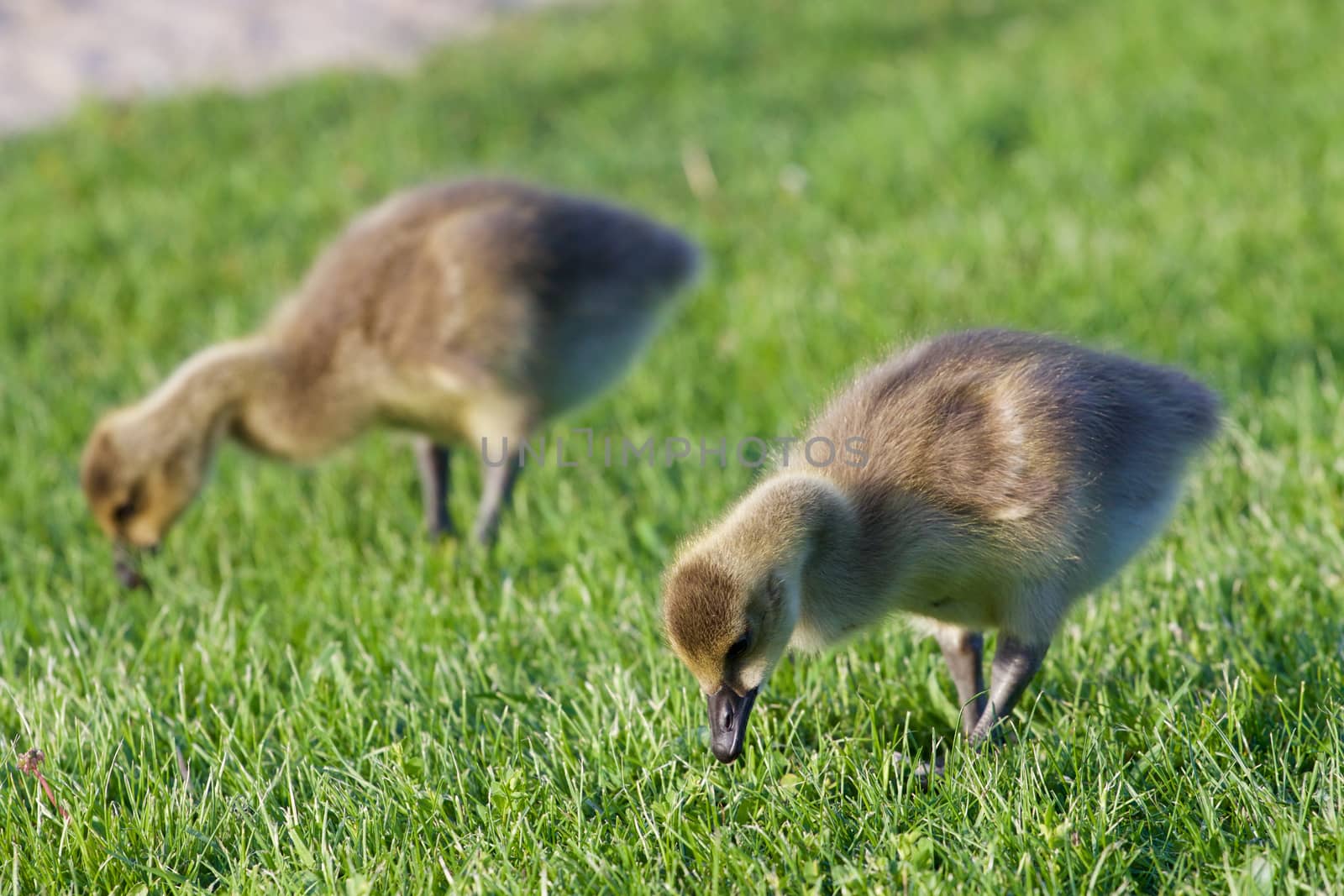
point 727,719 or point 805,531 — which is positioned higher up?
point 805,531

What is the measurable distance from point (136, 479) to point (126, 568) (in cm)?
32

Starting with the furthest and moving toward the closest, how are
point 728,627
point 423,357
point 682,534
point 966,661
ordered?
point 423,357
point 682,534
point 966,661
point 728,627

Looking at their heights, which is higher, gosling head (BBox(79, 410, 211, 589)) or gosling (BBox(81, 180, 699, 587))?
gosling (BBox(81, 180, 699, 587))

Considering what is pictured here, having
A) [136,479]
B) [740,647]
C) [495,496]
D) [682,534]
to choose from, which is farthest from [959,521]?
[136,479]

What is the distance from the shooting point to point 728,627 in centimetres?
262

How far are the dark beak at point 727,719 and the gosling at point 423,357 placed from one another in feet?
6.35

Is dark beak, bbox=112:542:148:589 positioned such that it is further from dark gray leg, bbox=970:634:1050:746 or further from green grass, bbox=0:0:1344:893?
dark gray leg, bbox=970:634:1050:746

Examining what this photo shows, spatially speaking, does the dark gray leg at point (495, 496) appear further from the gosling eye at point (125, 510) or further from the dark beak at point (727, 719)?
the dark beak at point (727, 719)

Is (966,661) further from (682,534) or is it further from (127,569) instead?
(127,569)

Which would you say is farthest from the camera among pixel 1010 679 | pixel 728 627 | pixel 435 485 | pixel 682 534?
pixel 435 485

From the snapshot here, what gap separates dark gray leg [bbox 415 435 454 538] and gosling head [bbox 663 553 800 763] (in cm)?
212

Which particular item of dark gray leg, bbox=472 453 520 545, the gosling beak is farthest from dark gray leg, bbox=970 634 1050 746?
the gosling beak

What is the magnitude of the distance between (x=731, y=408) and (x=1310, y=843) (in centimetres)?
307

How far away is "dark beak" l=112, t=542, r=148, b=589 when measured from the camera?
437 cm
